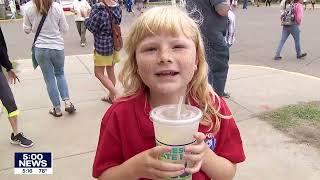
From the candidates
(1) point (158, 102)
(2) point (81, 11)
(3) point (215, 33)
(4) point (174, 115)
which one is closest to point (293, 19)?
(3) point (215, 33)

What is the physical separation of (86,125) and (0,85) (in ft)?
3.70

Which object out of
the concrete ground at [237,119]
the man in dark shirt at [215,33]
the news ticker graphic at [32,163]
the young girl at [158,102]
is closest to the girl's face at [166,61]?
the young girl at [158,102]

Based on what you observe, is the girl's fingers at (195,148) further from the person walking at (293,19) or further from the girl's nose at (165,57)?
the person walking at (293,19)

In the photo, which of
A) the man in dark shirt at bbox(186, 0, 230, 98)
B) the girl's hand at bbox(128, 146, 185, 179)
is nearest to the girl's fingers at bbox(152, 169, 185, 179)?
the girl's hand at bbox(128, 146, 185, 179)

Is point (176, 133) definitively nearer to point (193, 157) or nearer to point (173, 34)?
point (193, 157)

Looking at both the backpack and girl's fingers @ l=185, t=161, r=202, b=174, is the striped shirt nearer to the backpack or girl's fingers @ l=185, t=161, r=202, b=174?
girl's fingers @ l=185, t=161, r=202, b=174

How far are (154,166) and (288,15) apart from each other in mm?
7815

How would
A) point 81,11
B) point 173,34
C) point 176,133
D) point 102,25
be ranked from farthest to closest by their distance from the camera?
1. point 81,11
2. point 102,25
3. point 173,34
4. point 176,133

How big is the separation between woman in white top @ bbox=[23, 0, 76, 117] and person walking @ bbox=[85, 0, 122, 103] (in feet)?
Result: 1.25

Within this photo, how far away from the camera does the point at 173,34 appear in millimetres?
1521

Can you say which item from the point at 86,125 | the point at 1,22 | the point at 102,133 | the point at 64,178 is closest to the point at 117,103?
the point at 102,133

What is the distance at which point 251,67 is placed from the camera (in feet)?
24.9

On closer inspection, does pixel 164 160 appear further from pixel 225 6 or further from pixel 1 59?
pixel 225 6

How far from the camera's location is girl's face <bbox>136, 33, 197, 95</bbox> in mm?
1469
